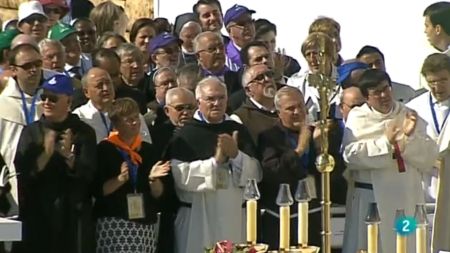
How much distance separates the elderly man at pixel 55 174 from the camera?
9.31 meters

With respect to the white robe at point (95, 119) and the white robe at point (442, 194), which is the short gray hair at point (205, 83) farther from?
the white robe at point (442, 194)

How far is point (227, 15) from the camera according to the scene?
11906 millimetres

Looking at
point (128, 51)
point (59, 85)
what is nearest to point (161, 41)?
point (128, 51)

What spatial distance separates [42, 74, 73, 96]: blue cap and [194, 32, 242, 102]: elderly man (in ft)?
5.03

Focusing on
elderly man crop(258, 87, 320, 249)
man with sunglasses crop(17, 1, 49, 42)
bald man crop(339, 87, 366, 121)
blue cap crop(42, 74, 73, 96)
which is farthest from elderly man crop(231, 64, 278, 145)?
man with sunglasses crop(17, 1, 49, 42)

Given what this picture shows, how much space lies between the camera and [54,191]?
31.0 ft

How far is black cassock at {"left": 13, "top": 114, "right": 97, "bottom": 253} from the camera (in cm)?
934

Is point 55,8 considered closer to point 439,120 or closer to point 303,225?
point 439,120

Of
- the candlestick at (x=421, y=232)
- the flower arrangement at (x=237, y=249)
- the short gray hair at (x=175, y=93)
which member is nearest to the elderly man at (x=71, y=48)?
the short gray hair at (x=175, y=93)

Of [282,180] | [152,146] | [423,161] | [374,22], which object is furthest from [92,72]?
[374,22]

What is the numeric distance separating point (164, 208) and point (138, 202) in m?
0.39

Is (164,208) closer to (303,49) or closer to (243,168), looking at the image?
(243,168)

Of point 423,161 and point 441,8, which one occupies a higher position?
point 441,8

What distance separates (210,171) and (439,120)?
5.29 feet
